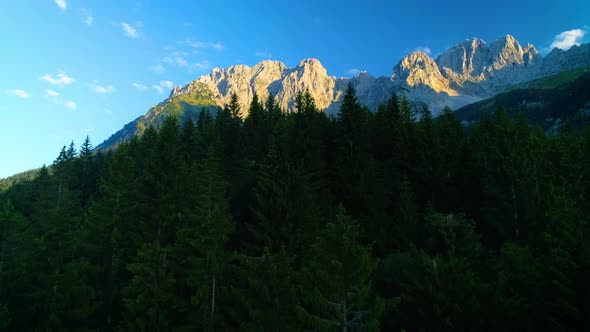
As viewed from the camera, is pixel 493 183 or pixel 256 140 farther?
pixel 256 140

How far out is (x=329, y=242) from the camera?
47.1 ft

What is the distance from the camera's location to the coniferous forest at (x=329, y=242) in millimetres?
14719

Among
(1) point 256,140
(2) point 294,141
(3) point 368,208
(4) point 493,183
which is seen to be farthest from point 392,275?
(1) point 256,140

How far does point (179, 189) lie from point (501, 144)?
35.8m

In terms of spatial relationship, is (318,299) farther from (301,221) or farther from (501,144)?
(501,144)

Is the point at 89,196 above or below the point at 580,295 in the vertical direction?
above

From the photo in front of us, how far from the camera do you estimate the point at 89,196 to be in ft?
219

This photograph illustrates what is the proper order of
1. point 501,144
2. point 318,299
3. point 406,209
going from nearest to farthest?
point 318,299, point 406,209, point 501,144

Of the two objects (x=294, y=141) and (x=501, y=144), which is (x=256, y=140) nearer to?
(x=294, y=141)

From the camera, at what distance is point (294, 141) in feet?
140

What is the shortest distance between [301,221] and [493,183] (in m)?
22.3

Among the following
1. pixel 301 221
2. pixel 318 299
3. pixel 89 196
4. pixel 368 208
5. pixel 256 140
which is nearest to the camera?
pixel 318 299

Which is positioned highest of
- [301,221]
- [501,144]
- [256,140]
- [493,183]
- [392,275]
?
[256,140]

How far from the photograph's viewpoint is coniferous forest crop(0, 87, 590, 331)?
1472cm
